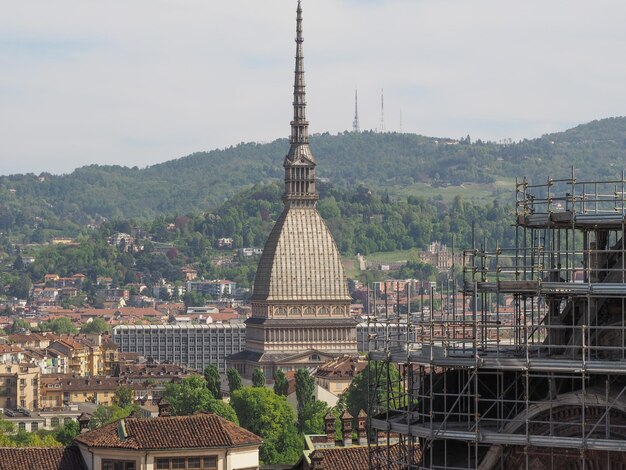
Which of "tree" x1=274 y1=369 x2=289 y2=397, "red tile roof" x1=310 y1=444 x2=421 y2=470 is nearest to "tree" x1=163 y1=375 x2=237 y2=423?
"tree" x1=274 y1=369 x2=289 y2=397

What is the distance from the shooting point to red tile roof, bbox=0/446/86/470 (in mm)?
68438

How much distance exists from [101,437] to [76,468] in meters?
1.12

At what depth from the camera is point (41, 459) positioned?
226 ft

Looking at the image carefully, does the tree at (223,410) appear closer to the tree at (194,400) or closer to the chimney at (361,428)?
the tree at (194,400)

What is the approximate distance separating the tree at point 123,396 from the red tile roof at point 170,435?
93.1 m

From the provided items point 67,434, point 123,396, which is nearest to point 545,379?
point 67,434

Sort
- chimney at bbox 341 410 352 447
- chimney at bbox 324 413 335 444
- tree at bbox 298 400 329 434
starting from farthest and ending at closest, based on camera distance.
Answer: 1. tree at bbox 298 400 329 434
2. chimney at bbox 324 413 335 444
3. chimney at bbox 341 410 352 447

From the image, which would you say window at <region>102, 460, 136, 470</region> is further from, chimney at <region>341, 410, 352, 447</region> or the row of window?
chimney at <region>341, 410, 352, 447</region>

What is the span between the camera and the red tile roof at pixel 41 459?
68.4 m

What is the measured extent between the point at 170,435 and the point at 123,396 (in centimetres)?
10251

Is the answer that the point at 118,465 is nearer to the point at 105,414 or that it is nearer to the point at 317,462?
the point at 317,462

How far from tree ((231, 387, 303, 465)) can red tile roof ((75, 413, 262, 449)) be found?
159 feet

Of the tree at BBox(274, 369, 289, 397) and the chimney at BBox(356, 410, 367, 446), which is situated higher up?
the chimney at BBox(356, 410, 367, 446)

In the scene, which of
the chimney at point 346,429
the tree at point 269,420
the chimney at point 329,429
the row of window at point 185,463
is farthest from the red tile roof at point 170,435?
the tree at point 269,420
